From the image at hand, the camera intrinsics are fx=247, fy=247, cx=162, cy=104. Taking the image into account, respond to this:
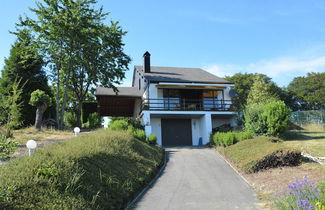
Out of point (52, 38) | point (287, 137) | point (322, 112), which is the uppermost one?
point (52, 38)

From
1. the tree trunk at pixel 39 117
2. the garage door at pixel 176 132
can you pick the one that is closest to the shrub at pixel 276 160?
the garage door at pixel 176 132

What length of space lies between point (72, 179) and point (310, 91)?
54.4 m

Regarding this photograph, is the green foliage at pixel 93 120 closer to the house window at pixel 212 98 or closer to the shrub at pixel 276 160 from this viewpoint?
the house window at pixel 212 98

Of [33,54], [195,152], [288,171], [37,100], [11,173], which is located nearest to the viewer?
[11,173]

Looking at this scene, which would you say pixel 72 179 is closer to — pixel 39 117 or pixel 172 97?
pixel 39 117

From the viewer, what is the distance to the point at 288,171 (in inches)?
410

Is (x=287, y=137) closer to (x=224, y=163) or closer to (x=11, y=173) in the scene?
(x=224, y=163)

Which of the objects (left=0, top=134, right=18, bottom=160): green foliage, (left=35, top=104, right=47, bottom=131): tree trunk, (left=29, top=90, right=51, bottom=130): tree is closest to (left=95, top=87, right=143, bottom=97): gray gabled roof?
(left=29, top=90, right=51, bottom=130): tree

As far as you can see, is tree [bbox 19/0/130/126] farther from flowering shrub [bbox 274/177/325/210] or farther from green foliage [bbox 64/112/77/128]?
flowering shrub [bbox 274/177/325/210]

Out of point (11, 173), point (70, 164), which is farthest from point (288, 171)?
point (11, 173)

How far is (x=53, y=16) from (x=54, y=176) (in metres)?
18.5

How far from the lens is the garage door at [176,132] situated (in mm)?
22984

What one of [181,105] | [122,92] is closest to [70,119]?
[122,92]

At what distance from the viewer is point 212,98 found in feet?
82.2
